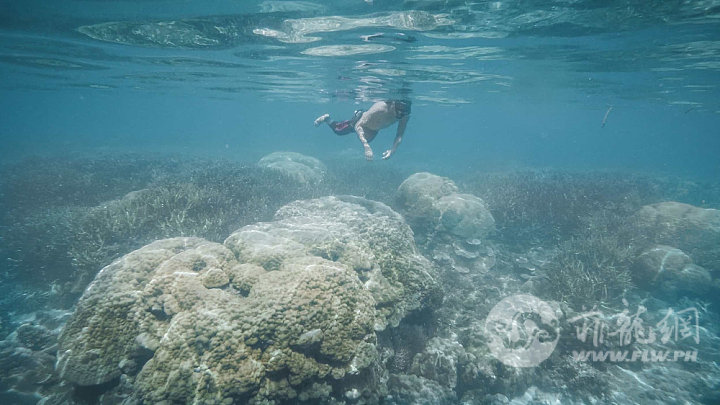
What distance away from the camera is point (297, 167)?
18516 millimetres

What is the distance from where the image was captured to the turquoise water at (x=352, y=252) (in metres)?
4.08

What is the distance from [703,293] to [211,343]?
504 inches

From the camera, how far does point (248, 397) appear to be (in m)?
3.55

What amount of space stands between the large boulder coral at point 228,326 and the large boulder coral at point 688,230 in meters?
11.3

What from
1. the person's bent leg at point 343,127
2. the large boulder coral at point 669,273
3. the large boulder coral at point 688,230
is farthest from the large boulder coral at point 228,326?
the large boulder coral at point 688,230

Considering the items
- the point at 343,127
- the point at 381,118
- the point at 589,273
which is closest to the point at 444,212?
the point at 381,118

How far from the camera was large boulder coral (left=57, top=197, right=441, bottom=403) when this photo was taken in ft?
11.8

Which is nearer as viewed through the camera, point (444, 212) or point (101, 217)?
point (101, 217)

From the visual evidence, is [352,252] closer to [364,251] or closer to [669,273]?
[364,251]

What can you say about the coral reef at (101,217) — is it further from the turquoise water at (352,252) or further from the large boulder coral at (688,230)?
the large boulder coral at (688,230)

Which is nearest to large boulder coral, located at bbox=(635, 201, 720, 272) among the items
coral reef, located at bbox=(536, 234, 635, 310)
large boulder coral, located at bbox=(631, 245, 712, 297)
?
large boulder coral, located at bbox=(631, 245, 712, 297)

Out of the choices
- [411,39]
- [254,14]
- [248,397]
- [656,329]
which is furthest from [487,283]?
[254,14]

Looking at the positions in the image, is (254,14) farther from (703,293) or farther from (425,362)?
(703,293)

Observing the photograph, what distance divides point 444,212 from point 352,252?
6.42 metres
